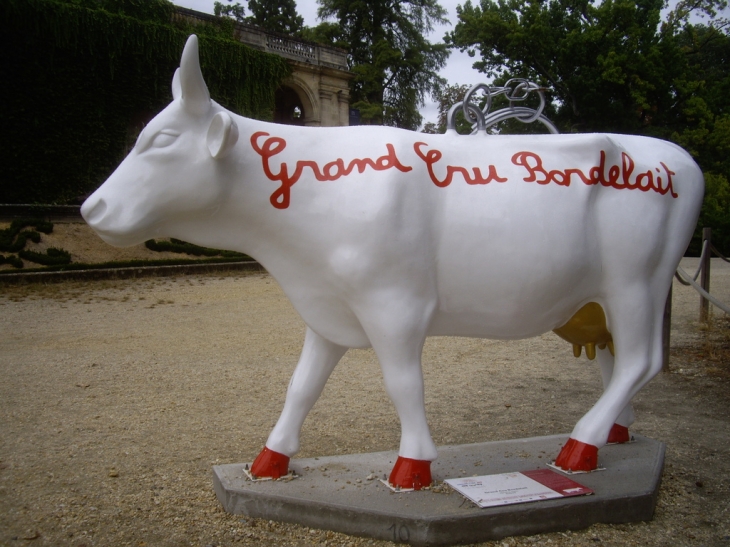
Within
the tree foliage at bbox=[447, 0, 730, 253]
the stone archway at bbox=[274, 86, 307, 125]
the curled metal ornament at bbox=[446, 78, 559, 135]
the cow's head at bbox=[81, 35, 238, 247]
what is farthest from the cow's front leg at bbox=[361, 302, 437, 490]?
the stone archway at bbox=[274, 86, 307, 125]

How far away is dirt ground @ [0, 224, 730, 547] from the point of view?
112 inches

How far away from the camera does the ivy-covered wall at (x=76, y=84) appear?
16531mm

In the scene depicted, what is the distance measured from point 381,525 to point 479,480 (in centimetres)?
53

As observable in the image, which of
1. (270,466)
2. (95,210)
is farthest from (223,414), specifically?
(95,210)

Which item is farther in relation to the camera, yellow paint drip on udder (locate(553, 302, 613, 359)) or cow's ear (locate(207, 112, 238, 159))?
yellow paint drip on udder (locate(553, 302, 613, 359))

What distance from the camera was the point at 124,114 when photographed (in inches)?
728

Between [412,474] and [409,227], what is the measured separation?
3.36 ft

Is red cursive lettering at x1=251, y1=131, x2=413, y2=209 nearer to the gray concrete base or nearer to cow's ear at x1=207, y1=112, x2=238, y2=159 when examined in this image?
cow's ear at x1=207, y1=112, x2=238, y2=159

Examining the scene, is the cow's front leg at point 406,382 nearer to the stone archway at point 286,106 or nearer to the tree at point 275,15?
the stone archway at point 286,106

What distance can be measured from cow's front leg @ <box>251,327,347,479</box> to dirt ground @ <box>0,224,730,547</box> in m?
0.26

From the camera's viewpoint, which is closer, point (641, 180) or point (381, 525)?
point (381, 525)

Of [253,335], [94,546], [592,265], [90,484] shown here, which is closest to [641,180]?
[592,265]

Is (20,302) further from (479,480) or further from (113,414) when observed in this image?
(479,480)

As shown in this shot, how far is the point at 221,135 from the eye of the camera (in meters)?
2.39
